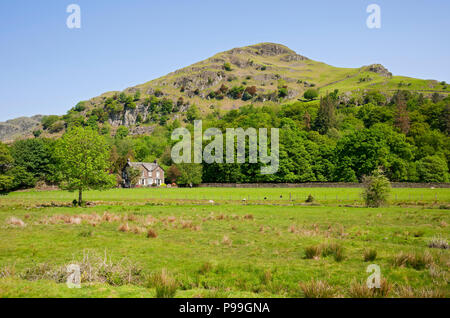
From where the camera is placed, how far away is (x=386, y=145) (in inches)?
4075

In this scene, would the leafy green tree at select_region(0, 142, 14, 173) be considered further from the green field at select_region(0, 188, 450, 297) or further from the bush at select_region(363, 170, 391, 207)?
the bush at select_region(363, 170, 391, 207)

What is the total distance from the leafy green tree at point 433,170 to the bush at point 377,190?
214 ft

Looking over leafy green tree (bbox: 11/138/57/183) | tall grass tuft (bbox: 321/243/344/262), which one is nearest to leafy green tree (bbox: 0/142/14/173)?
leafy green tree (bbox: 11/138/57/183)

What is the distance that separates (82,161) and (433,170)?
97393mm

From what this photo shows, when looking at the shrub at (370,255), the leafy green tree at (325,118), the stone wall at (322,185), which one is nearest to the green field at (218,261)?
the shrub at (370,255)

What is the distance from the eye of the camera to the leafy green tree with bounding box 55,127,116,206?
164 feet

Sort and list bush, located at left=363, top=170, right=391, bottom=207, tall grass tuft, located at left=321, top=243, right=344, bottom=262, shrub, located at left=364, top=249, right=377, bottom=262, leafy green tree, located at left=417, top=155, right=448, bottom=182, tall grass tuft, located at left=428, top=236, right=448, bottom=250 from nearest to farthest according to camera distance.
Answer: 1. shrub, located at left=364, top=249, right=377, bottom=262
2. tall grass tuft, located at left=321, top=243, right=344, bottom=262
3. tall grass tuft, located at left=428, top=236, right=448, bottom=250
4. bush, located at left=363, top=170, right=391, bottom=207
5. leafy green tree, located at left=417, top=155, right=448, bottom=182

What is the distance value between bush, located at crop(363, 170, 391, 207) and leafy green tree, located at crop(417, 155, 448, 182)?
6510 centimetres

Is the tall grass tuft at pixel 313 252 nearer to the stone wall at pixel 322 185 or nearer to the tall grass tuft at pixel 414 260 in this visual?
the tall grass tuft at pixel 414 260

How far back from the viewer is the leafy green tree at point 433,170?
323ft

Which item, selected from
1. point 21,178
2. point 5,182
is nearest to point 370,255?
point 5,182

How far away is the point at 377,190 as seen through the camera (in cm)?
4569
